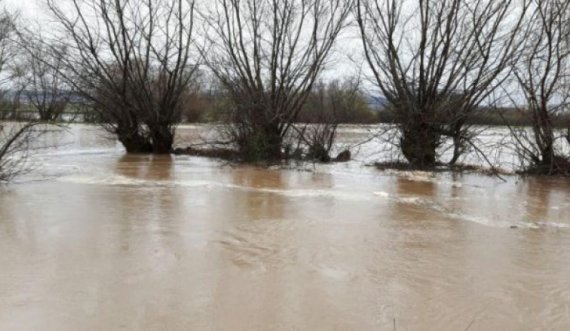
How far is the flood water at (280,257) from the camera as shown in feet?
15.7

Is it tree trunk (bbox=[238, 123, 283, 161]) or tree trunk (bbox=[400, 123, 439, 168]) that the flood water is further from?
tree trunk (bbox=[238, 123, 283, 161])

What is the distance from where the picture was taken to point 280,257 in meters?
6.50

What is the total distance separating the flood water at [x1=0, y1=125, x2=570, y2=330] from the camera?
477 centimetres

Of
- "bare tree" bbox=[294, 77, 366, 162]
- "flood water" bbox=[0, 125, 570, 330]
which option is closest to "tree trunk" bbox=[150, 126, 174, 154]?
"bare tree" bbox=[294, 77, 366, 162]

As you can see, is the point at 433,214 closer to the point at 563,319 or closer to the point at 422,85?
the point at 563,319

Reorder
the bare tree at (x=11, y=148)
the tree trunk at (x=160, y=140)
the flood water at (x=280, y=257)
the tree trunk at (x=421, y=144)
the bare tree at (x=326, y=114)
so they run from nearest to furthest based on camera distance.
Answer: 1. the flood water at (x=280, y=257)
2. the bare tree at (x=11, y=148)
3. the tree trunk at (x=421, y=144)
4. the bare tree at (x=326, y=114)
5. the tree trunk at (x=160, y=140)

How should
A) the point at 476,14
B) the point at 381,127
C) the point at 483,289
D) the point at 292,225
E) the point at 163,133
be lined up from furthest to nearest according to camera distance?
the point at 163,133 → the point at 381,127 → the point at 476,14 → the point at 292,225 → the point at 483,289

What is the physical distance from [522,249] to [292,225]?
10.5ft

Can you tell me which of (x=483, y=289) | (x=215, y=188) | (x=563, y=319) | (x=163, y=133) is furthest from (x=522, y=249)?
(x=163, y=133)

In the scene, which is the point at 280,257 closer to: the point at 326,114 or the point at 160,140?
the point at 326,114

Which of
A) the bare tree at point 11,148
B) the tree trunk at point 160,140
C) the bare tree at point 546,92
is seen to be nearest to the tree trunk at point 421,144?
the bare tree at point 546,92

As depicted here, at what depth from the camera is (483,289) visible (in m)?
5.54

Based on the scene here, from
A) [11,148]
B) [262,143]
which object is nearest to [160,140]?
[262,143]

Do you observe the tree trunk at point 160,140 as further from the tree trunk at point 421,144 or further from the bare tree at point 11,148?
the tree trunk at point 421,144
